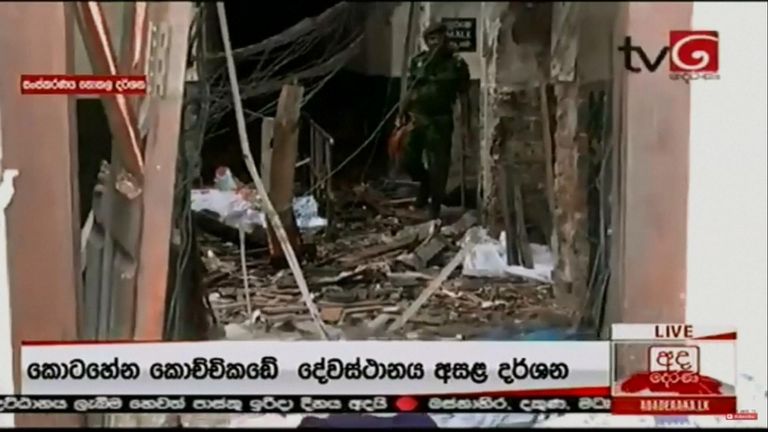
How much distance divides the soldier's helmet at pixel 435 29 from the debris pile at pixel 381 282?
148 mm

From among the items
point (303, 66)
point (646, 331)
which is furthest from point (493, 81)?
point (646, 331)

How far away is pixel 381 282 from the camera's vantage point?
917 mm

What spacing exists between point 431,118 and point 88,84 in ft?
1.00

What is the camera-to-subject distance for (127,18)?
0.88 meters

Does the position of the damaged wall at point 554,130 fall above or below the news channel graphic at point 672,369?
above

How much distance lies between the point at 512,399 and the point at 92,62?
483 mm

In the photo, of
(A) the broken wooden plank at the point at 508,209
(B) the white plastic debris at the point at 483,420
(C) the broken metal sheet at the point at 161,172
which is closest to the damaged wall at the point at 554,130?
(A) the broken wooden plank at the point at 508,209

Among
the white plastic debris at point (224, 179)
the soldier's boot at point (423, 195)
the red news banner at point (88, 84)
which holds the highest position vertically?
the red news banner at point (88, 84)

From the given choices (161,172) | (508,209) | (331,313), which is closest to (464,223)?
(508,209)

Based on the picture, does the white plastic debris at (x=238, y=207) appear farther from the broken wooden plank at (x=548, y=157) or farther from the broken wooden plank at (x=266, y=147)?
the broken wooden plank at (x=548, y=157)

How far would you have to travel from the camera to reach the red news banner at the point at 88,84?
88 centimetres

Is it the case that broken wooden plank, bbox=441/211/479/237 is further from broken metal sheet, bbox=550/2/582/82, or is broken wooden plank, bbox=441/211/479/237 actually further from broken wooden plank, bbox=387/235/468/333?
broken metal sheet, bbox=550/2/582/82

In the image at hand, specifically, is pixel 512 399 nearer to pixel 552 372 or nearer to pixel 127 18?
pixel 552 372

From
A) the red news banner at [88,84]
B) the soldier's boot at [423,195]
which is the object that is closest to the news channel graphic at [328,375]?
the soldier's boot at [423,195]
